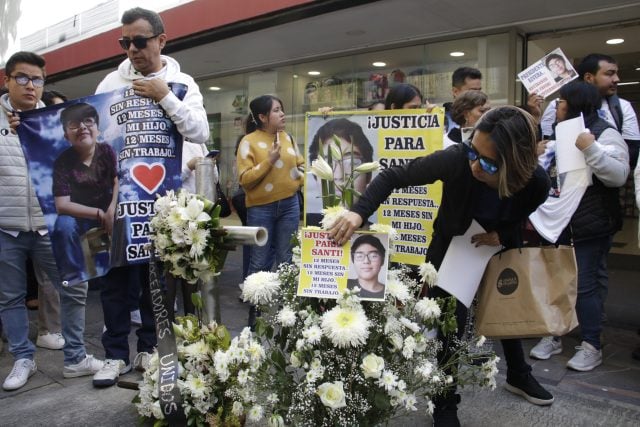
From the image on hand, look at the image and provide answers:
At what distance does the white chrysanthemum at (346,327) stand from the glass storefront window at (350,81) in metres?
6.05

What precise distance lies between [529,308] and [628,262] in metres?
5.80

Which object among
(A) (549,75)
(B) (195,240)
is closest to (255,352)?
(B) (195,240)

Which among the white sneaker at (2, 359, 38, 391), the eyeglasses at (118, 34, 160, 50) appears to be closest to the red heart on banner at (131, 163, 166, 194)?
the eyeglasses at (118, 34, 160, 50)

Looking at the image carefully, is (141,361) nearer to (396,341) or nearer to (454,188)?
(396,341)

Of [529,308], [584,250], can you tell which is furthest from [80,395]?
[584,250]

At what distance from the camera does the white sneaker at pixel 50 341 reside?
425 cm

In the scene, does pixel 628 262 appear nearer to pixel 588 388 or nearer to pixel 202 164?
pixel 588 388

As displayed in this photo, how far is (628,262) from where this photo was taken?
24.3 ft

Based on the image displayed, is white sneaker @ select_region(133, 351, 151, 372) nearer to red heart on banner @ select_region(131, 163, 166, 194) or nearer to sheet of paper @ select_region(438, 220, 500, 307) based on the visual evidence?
red heart on banner @ select_region(131, 163, 166, 194)

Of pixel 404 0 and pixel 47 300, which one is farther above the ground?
pixel 404 0

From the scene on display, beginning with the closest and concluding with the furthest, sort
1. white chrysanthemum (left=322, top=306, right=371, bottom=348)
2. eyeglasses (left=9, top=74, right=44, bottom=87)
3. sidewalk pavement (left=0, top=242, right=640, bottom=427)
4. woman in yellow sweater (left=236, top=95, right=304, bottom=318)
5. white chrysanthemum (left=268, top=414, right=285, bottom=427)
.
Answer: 1. white chrysanthemum (left=322, top=306, right=371, bottom=348)
2. white chrysanthemum (left=268, top=414, right=285, bottom=427)
3. sidewalk pavement (left=0, top=242, right=640, bottom=427)
4. eyeglasses (left=9, top=74, right=44, bottom=87)
5. woman in yellow sweater (left=236, top=95, right=304, bottom=318)

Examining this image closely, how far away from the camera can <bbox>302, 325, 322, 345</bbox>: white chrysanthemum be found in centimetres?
194

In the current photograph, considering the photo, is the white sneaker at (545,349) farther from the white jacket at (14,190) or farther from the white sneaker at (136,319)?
the white jacket at (14,190)

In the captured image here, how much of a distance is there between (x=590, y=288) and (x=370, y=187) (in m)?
2.16
